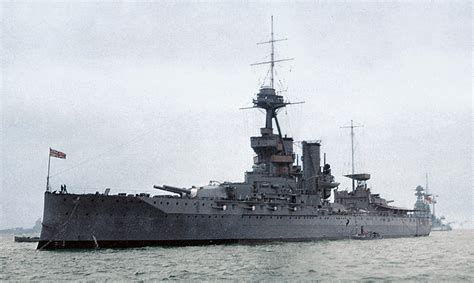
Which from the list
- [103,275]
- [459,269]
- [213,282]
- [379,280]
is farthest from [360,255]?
[103,275]

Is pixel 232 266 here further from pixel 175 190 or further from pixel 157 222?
pixel 175 190

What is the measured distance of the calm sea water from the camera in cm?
2120

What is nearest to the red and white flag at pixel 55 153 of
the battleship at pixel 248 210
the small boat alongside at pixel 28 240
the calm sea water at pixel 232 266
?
the battleship at pixel 248 210

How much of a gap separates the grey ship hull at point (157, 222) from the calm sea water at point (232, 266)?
1.72m

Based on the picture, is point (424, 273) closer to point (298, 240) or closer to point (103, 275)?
point (103, 275)

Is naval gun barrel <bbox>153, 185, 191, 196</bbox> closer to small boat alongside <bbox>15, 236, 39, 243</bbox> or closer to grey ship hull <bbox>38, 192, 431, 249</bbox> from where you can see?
grey ship hull <bbox>38, 192, 431, 249</bbox>

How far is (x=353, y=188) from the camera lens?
6103cm

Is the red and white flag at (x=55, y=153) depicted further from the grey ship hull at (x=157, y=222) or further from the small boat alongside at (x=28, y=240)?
the small boat alongside at (x=28, y=240)

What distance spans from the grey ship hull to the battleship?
6cm

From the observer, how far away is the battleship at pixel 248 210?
32.7 m

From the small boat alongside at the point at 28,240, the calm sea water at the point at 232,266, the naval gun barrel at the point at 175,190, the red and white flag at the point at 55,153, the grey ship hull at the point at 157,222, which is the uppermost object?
the red and white flag at the point at 55,153

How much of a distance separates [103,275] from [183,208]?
13836 millimetres

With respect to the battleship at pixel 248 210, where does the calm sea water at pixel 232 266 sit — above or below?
below

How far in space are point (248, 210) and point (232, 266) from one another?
14818 mm
